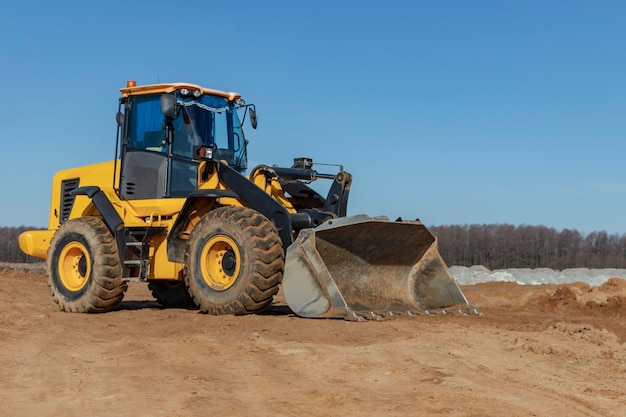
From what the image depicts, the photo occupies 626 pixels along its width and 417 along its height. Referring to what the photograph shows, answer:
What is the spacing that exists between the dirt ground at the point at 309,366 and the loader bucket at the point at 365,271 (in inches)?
14.0

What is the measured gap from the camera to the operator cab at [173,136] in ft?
37.6

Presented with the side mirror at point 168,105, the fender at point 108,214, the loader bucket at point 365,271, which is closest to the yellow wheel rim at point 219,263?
the loader bucket at point 365,271

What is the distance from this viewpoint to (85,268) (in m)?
11.7

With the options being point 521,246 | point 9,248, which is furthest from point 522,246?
point 9,248

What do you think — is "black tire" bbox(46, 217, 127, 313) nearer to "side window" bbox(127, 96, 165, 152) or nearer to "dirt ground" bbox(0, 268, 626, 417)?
"dirt ground" bbox(0, 268, 626, 417)

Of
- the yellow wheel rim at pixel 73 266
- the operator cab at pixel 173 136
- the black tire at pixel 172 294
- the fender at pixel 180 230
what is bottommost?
the black tire at pixel 172 294

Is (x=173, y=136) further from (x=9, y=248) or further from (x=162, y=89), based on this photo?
(x=9, y=248)

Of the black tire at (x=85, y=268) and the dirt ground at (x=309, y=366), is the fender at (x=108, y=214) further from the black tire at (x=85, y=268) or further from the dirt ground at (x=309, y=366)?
the dirt ground at (x=309, y=366)

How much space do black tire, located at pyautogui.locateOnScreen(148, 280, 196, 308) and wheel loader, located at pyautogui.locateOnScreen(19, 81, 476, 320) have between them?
0.08ft

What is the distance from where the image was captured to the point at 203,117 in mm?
11766

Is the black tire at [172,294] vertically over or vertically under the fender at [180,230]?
under

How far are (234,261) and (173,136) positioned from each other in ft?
8.09

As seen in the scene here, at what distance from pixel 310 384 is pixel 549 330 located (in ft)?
12.8

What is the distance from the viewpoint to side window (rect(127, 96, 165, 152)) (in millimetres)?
11742
